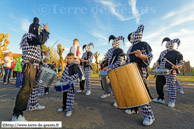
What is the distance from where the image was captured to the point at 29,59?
252 centimetres

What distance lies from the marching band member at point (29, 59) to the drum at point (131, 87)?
194 cm

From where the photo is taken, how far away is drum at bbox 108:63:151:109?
2.03 m

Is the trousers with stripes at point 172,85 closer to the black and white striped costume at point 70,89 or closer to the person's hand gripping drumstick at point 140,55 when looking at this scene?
the person's hand gripping drumstick at point 140,55

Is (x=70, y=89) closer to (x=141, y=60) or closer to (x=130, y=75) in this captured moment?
(x=130, y=75)

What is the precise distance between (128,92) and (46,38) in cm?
231

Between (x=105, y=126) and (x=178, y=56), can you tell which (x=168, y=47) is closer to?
(x=178, y=56)

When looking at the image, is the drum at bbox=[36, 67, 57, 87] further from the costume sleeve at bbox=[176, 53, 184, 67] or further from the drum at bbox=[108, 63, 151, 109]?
the costume sleeve at bbox=[176, 53, 184, 67]

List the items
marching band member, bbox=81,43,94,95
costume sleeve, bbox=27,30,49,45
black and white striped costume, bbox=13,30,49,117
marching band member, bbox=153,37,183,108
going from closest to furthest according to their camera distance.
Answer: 1. black and white striped costume, bbox=13,30,49,117
2. costume sleeve, bbox=27,30,49,45
3. marching band member, bbox=153,37,183,108
4. marching band member, bbox=81,43,94,95

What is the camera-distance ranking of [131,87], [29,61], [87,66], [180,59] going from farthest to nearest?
[87,66] → [180,59] → [29,61] → [131,87]

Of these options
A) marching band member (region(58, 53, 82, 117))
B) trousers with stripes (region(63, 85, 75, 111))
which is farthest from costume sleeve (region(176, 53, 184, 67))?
trousers with stripes (region(63, 85, 75, 111))

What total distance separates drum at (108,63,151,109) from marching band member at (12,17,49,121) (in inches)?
76.5

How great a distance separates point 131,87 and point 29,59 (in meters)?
2.38

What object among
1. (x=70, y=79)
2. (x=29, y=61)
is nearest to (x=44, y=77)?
(x=29, y=61)

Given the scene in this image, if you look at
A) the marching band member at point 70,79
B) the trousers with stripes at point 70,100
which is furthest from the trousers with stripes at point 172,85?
the trousers with stripes at point 70,100
